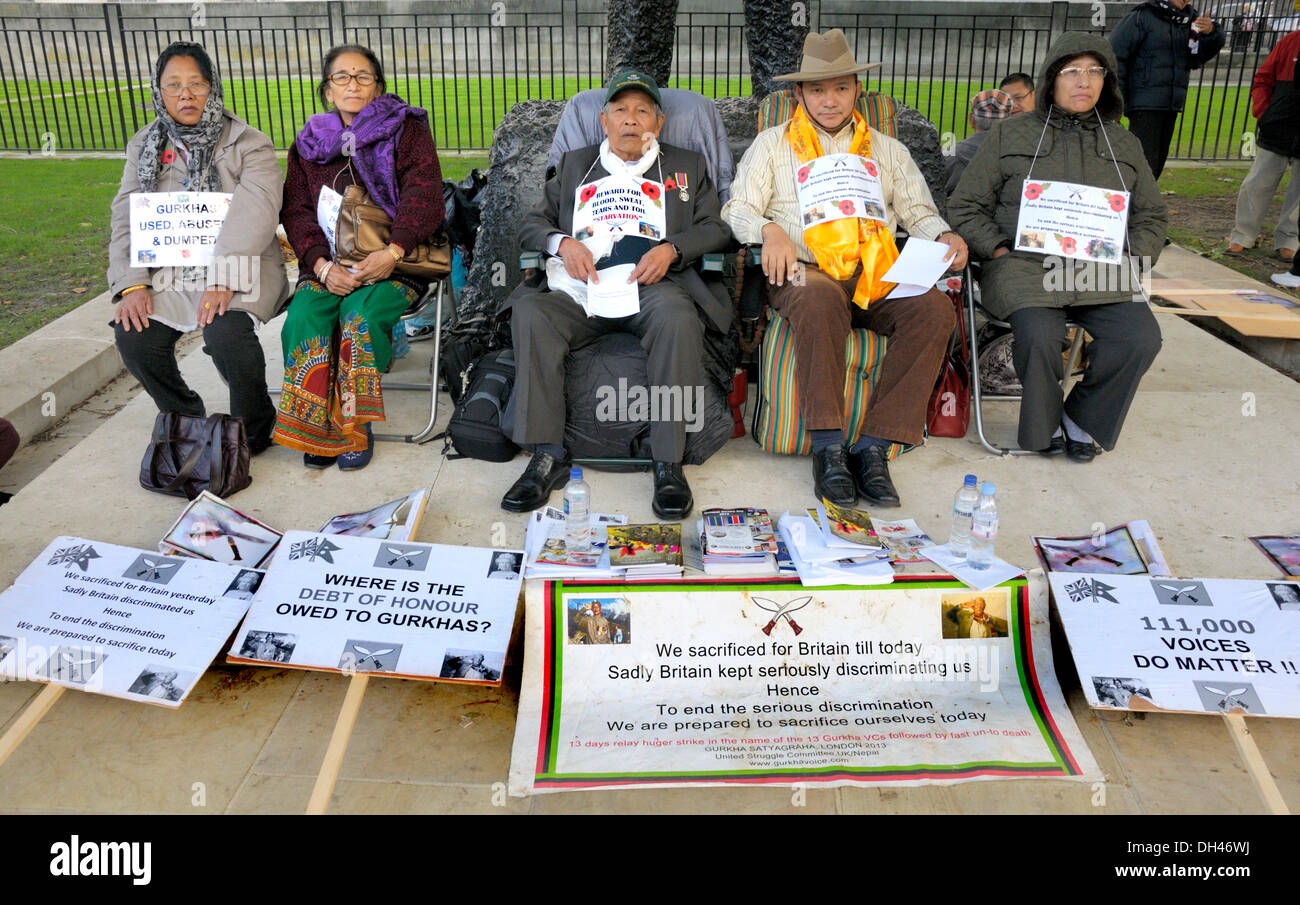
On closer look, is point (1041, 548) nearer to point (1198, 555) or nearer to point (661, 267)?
point (1198, 555)

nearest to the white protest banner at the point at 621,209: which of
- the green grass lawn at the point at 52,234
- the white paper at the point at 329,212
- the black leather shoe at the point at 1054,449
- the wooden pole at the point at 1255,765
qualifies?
the white paper at the point at 329,212

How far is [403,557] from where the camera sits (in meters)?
3.28

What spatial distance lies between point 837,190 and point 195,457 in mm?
2907

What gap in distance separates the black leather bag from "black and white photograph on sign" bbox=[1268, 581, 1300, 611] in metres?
3.77

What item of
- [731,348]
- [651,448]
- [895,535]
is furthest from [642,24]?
[895,535]

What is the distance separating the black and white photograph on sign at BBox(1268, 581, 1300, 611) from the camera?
121 inches

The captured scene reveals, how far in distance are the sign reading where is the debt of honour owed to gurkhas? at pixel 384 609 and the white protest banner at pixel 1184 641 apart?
5.82 feet

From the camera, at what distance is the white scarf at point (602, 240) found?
13.8 feet

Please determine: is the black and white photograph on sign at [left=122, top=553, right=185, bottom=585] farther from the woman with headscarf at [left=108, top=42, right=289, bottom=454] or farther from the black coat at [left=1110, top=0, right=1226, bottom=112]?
the black coat at [left=1110, top=0, right=1226, bottom=112]

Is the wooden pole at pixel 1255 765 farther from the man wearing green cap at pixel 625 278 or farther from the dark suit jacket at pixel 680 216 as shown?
the dark suit jacket at pixel 680 216

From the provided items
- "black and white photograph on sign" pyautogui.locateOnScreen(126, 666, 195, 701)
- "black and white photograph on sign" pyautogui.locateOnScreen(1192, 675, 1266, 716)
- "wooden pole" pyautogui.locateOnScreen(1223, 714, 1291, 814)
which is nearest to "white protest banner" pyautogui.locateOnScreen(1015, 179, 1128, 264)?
"black and white photograph on sign" pyautogui.locateOnScreen(1192, 675, 1266, 716)

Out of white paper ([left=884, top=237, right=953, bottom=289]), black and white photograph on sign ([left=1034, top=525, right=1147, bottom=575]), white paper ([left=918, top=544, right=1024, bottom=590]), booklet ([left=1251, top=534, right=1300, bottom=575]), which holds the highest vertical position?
white paper ([left=884, top=237, right=953, bottom=289])

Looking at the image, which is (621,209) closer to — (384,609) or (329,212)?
(329,212)

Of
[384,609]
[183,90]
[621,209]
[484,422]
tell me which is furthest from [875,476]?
[183,90]
